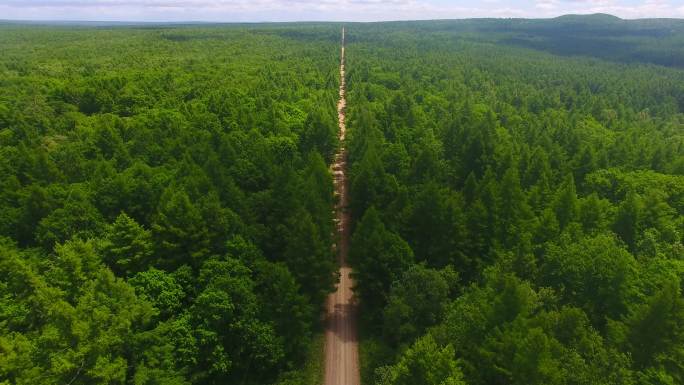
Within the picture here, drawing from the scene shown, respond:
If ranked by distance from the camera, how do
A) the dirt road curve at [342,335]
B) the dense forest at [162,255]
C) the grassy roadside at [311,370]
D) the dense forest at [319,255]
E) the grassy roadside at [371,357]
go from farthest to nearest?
the dirt road curve at [342,335], the grassy roadside at [371,357], the grassy roadside at [311,370], the dense forest at [162,255], the dense forest at [319,255]

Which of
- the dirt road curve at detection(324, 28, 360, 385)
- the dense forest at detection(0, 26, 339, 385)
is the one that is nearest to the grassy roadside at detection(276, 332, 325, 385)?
the dense forest at detection(0, 26, 339, 385)

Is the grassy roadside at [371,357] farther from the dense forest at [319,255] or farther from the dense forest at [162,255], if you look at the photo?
the dense forest at [162,255]

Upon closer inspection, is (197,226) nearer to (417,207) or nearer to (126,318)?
(126,318)

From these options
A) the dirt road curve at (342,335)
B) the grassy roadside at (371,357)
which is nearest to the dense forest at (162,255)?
the dirt road curve at (342,335)

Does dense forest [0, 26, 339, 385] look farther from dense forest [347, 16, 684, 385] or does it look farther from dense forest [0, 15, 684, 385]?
dense forest [347, 16, 684, 385]

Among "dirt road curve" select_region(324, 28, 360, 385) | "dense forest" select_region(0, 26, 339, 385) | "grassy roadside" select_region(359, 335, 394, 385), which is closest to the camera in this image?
"dense forest" select_region(0, 26, 339, 385)

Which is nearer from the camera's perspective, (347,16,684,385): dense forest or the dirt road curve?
(347,16,684,385): dense forest

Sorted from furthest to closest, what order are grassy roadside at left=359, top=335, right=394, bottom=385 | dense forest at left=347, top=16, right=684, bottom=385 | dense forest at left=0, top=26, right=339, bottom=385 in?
1. grassy roadside at left=359, top=335, right=394, bottom=385
2. dense forest at left=0, top=26, right=339, bottom=385
3. dense forest at left=347, top=16, right=684, bottom=385

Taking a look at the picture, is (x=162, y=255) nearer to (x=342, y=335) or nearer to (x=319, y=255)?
(x=319, y=255)
